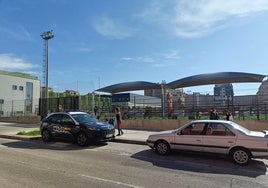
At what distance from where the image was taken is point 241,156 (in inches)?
379

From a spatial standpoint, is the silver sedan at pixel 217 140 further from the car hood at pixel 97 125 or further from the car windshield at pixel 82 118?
the car windshield at pixel 82 118

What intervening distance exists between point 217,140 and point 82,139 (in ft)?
22.0

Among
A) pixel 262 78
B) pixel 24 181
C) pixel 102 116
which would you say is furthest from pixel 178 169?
pixel 102 116

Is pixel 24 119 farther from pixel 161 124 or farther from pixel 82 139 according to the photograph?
pixel 82 139

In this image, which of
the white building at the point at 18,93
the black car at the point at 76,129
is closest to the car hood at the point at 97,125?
the black car at the point at 76,129

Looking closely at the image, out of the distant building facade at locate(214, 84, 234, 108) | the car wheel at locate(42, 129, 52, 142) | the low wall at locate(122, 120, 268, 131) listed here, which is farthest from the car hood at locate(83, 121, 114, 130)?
the distant building facade at locate(214, 84, 234, 108)

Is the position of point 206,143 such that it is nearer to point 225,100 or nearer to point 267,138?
point 267,138

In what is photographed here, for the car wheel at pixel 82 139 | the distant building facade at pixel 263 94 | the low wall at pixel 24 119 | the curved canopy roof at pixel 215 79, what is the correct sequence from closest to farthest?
the car wheel at pixel 82 139 < the distant building facade at pixel 263 94 < the curved canopy roof at pixel 215 79 < the low wall at pixel 24 119

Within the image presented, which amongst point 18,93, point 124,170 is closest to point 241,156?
point 124,170

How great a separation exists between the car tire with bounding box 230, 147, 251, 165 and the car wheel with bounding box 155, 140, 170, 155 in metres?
2.44

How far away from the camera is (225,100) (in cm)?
2206

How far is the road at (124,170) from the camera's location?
7047 millimetres

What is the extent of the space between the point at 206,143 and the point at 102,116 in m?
18.4

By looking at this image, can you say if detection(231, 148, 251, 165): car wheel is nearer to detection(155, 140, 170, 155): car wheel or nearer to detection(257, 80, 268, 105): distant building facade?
detection(155, 140, 170, 155): car wheel
